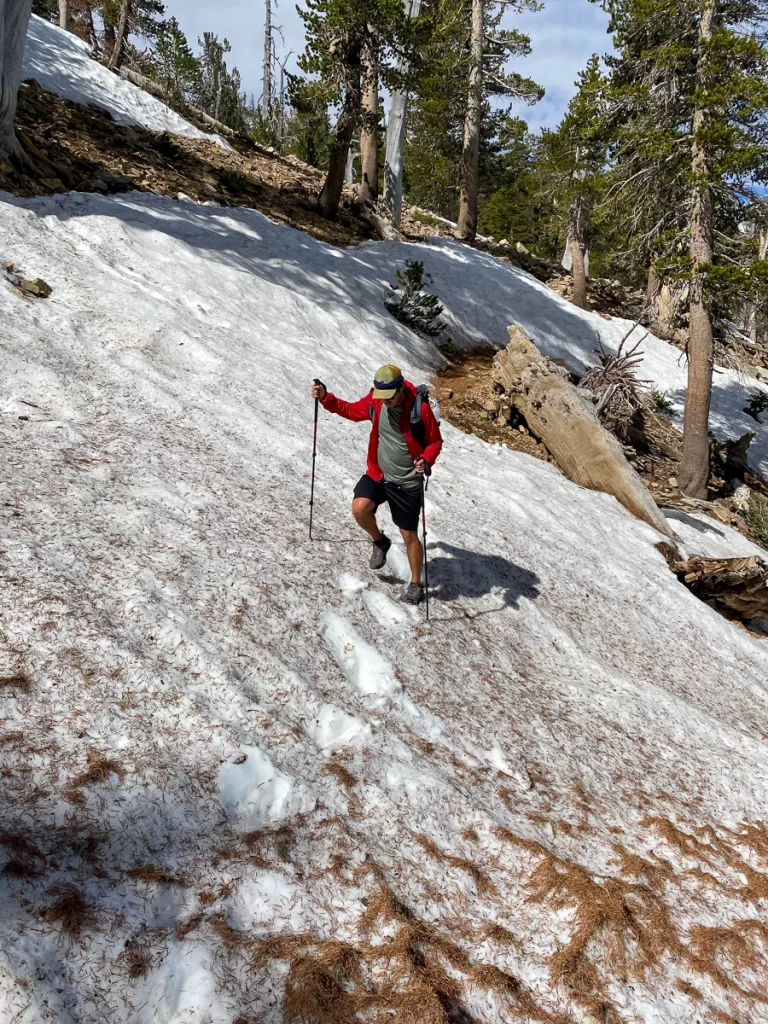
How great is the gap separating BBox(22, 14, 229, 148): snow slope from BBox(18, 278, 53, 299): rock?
12.1 m

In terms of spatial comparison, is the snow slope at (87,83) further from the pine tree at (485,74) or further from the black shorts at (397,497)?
the black shorts at (397,497)

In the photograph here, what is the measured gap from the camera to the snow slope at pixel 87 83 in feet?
57.7

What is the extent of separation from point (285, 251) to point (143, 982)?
15170 mm

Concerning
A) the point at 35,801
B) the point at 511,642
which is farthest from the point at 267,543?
the point at 35,801

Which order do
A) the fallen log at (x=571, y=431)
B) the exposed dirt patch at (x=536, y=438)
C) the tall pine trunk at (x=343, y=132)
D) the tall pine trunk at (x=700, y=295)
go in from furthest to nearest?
the tall pine trunk at (x=343, y=132) → the tall pine trunk at (x=700, y=295) → the exposed dirt patch at (x=536, y=438) → the fallen log at (x=571, y=431)

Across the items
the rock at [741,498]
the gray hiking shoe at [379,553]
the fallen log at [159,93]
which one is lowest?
the gray hiking shoe at [379,553]

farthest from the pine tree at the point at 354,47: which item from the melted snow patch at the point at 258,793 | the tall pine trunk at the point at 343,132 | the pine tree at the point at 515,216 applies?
the pine tree at the point at 515,216

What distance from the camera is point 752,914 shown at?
4.12 metres

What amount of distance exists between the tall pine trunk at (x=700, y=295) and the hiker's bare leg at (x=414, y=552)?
10.2 m

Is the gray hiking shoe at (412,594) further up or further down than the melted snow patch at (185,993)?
further up

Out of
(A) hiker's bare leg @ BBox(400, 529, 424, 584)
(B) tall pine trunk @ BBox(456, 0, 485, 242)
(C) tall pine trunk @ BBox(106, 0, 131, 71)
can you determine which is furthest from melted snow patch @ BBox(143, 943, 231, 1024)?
(C) tall pine trunk @ BBox(106, 0, 131, 71)

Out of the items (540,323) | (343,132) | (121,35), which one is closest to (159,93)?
(121,35)

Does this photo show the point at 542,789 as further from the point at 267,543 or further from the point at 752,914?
the point at 267,543

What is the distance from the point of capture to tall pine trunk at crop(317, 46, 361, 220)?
16312 millimetres
